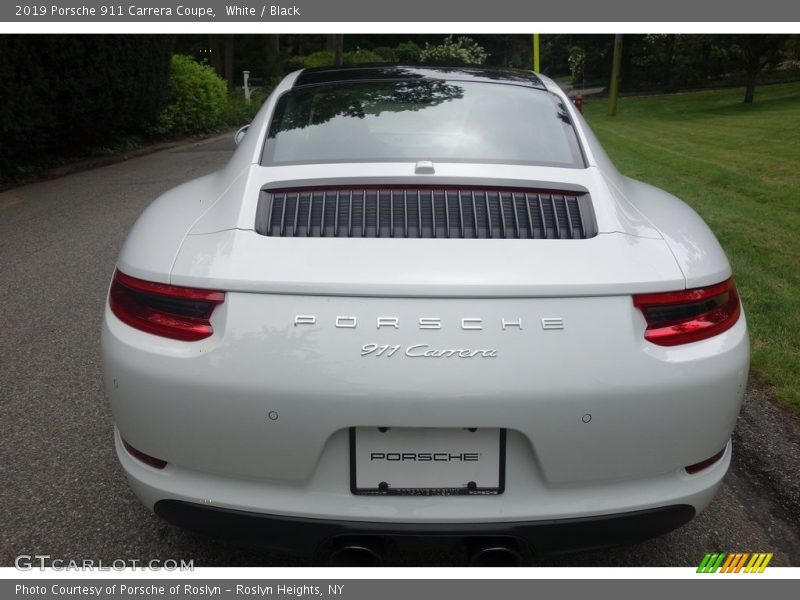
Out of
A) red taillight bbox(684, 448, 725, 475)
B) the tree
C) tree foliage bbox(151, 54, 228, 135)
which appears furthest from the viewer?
the tree

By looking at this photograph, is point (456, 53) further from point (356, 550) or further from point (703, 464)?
point (356, 550)

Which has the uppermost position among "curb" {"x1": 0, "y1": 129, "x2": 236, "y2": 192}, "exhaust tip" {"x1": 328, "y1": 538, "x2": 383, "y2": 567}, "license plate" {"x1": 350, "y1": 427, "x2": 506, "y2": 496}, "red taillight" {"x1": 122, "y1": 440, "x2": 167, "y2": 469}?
"license plate" {"x1": 350, "y1": 427, "x2": 506, "y2": 496}

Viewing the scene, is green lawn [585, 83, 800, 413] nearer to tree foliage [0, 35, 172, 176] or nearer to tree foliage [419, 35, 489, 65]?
tree foliage [0, 35, 172, 176]

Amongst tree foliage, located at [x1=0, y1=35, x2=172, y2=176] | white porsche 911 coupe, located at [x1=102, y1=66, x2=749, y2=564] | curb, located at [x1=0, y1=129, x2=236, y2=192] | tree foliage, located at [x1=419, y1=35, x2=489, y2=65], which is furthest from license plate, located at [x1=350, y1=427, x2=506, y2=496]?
tree foliage, located at [x1=419, y1=35, x2=489, y2=65]

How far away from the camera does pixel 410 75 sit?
3344 millimetres

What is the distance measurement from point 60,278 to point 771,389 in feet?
16.6

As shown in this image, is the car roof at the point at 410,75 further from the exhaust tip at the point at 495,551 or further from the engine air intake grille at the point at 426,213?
the exhaust tip at the point at 495,551

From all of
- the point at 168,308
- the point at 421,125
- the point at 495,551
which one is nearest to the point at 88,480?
the point at 168,308

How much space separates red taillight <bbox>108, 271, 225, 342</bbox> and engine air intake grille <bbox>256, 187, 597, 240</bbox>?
305 millimetres

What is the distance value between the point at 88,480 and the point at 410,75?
7.42 feet

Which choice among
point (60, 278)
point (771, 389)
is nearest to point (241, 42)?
point (60, 278)

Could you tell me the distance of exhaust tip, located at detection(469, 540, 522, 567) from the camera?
1959 mm

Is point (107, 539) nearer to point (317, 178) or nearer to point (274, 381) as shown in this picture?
point (274, 381)

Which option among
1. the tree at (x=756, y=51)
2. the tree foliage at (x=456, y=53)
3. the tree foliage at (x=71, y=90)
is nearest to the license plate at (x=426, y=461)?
the tree foliage at (x=71, y=90)
